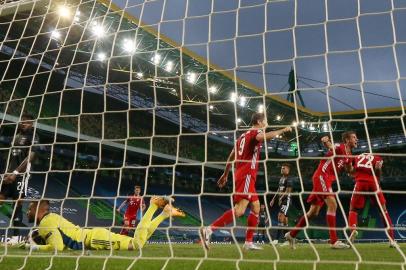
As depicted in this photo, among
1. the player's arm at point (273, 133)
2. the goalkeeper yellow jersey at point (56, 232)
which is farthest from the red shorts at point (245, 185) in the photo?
the goalkeeper yellow jersey at point (56, 232)

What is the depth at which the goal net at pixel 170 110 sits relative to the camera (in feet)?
14.0

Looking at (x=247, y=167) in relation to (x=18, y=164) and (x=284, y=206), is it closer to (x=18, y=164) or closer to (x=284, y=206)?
(x=18, y=164)

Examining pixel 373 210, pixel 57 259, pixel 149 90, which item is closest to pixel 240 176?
pixel 57 259

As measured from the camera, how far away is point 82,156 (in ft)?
59.4

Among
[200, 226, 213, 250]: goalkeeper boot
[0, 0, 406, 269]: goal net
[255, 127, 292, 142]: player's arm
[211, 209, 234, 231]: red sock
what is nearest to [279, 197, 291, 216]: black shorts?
[0, 0, 406, 269]: goal net

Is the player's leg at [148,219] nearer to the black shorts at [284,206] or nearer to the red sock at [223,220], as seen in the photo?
the red sock at [223,220]

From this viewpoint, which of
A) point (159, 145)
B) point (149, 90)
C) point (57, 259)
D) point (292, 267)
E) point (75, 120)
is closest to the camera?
point (292, 267)

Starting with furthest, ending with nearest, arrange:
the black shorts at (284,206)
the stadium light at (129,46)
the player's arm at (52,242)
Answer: the black shorts at (284,206)
the stadium light at (129,46)
the player's arm at (52,242)

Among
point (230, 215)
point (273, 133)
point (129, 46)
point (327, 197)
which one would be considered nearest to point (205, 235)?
point (230, 215)

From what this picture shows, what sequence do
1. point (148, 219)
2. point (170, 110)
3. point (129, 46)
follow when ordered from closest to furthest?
point (148, 219), point (129, 46), point (170, 110)

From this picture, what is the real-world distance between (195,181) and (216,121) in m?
6.56

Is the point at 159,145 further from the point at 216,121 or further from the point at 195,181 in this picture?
the point at 216,121

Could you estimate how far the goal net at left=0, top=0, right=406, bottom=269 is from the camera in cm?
426

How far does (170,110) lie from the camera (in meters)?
16.6
